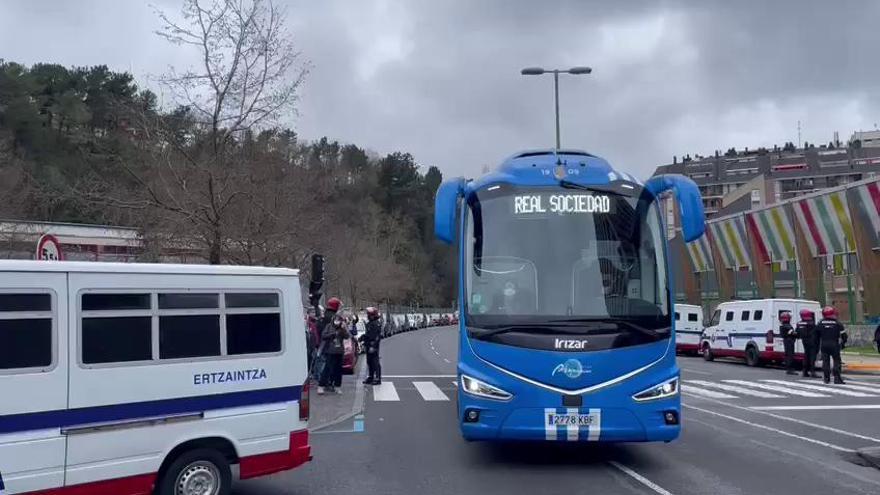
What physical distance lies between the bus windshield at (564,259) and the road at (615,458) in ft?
5.64

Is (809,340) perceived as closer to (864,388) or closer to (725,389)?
(864,388)

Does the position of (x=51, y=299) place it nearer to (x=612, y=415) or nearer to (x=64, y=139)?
(x=612, y=415)

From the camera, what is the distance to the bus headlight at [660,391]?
9438mm

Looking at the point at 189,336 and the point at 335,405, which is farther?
the point at 335,405

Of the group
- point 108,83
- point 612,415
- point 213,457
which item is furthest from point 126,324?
point 108,83

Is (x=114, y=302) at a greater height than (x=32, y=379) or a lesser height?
greater

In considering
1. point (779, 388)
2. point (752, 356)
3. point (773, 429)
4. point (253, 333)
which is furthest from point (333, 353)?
point (752, 356)

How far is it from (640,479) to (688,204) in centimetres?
309

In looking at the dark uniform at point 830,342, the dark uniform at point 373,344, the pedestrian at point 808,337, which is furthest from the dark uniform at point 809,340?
the dark uniform at point 373,344

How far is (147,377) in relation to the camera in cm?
726

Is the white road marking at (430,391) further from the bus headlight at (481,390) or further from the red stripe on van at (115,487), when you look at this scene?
the red stripe on van at (115,487)

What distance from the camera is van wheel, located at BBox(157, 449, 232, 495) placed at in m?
7.42

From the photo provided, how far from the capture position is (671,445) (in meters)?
11.7

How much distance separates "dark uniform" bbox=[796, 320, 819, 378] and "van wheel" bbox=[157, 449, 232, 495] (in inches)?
730
